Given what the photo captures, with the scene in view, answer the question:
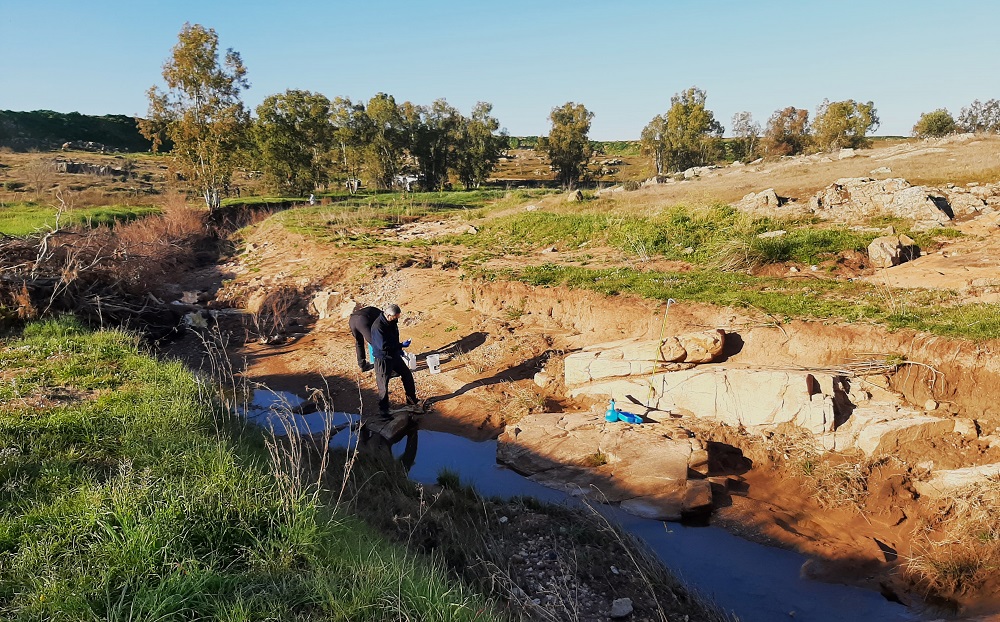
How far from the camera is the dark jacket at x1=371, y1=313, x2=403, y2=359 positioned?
25.8ft

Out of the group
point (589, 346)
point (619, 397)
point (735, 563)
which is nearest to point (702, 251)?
point (589, 346)

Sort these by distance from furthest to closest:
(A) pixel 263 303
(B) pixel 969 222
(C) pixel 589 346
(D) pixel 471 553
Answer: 1. (A) pixel 263 303
2. (B) pixel 969 222
3. (C) pixel 589 346
4. (D) pixel 471 553

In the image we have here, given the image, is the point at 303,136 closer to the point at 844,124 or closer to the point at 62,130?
the point at 844,124

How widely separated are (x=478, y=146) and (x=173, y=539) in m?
41.8

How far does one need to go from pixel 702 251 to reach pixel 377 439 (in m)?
9.02

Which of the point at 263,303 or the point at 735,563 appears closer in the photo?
the point at 735,563

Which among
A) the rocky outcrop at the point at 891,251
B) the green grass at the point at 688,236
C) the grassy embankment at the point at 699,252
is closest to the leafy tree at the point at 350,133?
the grassy embankment at the point at 699,252

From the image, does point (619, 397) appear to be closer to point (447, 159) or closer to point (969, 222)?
point (969, 222)

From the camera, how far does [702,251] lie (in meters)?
12.8

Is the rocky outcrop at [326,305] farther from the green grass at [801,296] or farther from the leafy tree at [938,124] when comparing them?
the leafy tree at [938,124]

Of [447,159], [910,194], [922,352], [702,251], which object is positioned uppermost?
[447,159]

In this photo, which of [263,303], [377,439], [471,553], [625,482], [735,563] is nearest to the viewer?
[471,553]

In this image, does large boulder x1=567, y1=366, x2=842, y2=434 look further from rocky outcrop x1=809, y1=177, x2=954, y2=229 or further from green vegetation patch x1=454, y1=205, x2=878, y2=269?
rocky outcrop x1=809, y1=177, x2=954, y2=229

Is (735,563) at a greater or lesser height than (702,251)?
lesser
